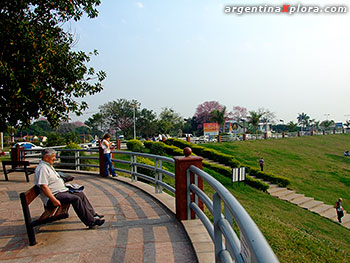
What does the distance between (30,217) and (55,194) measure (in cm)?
46

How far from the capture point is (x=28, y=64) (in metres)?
9.33

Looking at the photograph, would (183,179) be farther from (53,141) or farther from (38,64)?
(53,141)

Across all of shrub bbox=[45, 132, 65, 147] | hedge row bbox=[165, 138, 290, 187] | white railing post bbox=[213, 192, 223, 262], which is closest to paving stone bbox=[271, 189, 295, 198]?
hedge row bbox=[165, 138, 290, 187]

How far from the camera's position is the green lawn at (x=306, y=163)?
2062 centimetres

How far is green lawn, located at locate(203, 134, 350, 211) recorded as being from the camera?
20.6m

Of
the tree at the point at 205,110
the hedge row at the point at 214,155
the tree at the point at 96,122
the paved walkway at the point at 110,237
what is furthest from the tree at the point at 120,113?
the paved walkway at the point at 110,237

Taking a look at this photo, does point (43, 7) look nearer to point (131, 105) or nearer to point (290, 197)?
point (290, 197)

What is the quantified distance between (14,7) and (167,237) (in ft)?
31.8

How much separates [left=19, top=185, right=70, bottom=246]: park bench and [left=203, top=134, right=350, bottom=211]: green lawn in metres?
18.3

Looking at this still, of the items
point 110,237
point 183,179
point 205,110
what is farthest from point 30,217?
point 205,110

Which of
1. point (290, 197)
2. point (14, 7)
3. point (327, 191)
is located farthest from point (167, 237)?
point (327, 191)

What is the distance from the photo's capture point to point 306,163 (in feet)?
96.2

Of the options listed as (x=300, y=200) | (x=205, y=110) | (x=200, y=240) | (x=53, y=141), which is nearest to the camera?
(x=200, y=240)

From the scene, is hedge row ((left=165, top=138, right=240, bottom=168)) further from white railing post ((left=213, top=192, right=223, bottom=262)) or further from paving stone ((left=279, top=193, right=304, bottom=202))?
white railing post ((left=213, top=192, right=223, bottom=262))
